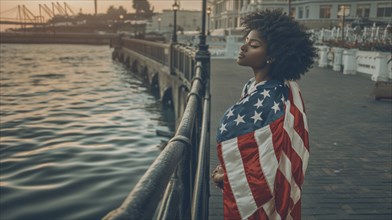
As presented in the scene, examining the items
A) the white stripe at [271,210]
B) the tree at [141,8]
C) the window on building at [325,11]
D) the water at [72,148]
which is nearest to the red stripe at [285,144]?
the white stripe at [271,210]

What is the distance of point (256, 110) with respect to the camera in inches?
80.2

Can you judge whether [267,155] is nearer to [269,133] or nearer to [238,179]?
[269,133]

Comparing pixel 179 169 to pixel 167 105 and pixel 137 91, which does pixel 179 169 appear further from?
pixel 137 91

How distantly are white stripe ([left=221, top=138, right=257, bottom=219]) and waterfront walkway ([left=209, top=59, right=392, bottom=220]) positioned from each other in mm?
1949

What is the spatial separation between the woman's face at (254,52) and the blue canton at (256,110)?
0.52 ft

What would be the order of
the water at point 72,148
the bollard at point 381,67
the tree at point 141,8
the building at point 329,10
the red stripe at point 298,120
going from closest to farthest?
the red stripe at point 298,120, the water at point 72,148, the bollard at point 381,67, the building at point 329,10, the tree at point 141,8

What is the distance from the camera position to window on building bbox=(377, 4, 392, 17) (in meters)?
60.3

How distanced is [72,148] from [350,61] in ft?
46.9

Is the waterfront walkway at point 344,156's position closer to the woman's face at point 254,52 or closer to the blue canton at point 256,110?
the blue canton at point 256,110

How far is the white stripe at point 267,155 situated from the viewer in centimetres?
194

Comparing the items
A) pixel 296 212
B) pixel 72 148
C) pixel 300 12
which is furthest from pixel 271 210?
pixel 300 12

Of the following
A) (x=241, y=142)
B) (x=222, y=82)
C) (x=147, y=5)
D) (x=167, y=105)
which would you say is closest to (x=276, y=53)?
(x=241, y=142)

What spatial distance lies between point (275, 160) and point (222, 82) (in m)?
12.4

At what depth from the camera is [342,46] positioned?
2091 cm
